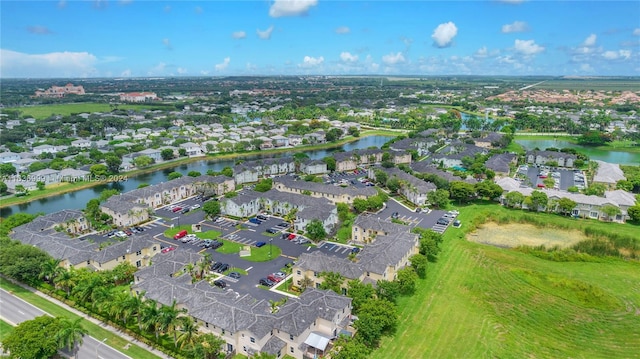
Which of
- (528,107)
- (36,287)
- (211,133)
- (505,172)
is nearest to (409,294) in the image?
(36,287)

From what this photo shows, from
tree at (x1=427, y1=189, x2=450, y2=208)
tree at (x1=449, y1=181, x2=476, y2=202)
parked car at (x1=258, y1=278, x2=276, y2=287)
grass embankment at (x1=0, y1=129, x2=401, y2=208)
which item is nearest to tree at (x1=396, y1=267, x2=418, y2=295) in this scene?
parked car at (x1=258, y1=278, x2=276, y2=287)

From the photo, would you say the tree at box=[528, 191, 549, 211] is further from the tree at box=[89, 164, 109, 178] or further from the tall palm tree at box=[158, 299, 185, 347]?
the tree at box=[89, 164, 109, 178]

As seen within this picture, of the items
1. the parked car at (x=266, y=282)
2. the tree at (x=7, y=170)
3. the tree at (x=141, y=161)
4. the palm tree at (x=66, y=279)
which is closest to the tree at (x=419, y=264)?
the parked car at (x=266, y=282)

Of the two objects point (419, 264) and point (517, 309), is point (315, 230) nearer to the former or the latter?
point (419, 264)

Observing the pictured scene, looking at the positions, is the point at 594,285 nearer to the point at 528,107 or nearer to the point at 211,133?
the point at 211,133

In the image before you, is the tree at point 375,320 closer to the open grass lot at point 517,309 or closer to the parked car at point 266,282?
the open grass lot at point 517,309

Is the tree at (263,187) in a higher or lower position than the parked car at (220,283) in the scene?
higher
